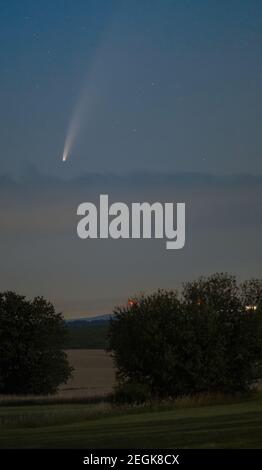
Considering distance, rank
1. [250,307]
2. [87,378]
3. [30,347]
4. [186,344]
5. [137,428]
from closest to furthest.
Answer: [137,428] → [186,344] → [250,307] → [30,347] → [87,378]

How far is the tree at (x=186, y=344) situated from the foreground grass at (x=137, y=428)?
850cm

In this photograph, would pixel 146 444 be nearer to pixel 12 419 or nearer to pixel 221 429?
pixel 221 429

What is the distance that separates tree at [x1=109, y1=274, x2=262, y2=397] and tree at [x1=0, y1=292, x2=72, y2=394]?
25721mm

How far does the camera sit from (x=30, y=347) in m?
91.0

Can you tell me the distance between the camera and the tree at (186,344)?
206 feet

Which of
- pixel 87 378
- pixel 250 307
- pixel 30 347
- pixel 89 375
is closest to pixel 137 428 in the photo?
pixel 250 307

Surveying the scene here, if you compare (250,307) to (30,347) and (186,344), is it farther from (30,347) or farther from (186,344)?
(30,347)

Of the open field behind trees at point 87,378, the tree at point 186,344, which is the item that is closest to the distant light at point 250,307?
the tree at point 186,344

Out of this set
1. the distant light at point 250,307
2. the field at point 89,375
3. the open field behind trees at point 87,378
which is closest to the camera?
the distant light at point 250,307

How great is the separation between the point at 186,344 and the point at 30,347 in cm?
3000

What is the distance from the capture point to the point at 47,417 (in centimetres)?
4669

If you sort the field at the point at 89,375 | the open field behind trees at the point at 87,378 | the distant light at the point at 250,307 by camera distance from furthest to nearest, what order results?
1. the field at the point at 89,375
2. the open field behind trees at the point at 87,378
3. the distant light at the point at 250,307

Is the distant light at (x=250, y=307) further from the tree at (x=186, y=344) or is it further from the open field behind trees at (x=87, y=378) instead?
the open field behind trees at (x=87, y=378)
